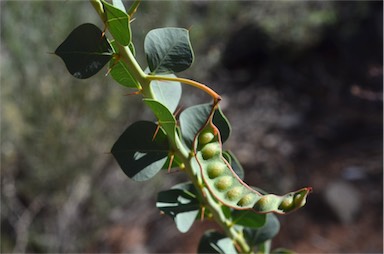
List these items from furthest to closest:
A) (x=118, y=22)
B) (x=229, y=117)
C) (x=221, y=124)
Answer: (x=229, y=117)
(x=221, y=124)
(x=118, y=22)

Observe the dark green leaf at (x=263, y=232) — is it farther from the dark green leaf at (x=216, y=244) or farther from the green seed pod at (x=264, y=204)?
the green seed pod at (x=264, y=204)

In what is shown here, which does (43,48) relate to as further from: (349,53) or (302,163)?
(349,53)

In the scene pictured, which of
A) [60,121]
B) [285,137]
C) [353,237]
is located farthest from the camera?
[285,137]

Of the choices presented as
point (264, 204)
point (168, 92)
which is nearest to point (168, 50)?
point (168, 92)

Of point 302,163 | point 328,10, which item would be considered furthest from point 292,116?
point 328,10

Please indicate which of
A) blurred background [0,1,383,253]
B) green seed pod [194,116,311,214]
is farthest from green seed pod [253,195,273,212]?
blurred background [0,1,383,253]

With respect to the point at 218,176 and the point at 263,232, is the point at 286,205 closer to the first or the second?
the point at 218,176
